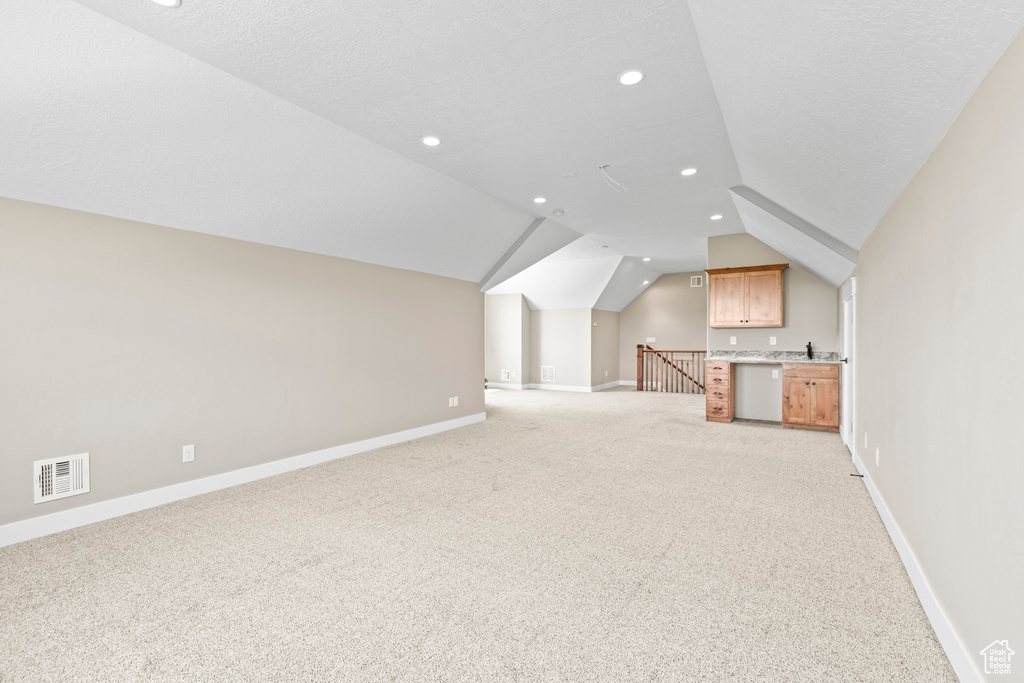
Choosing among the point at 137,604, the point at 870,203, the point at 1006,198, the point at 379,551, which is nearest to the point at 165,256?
the point at 137,604

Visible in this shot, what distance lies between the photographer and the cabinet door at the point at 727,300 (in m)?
6.70

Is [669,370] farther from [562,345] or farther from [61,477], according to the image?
A: [61,477]

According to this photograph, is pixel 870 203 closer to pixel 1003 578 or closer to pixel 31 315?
pixel 1003 578

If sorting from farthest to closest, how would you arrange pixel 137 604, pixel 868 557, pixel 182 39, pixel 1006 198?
1. pixel 868 557
2. pixel 182 39
3. pixel 137 604
4. pixel 1006 198

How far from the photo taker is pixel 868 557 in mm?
2578

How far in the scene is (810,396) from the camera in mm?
6012

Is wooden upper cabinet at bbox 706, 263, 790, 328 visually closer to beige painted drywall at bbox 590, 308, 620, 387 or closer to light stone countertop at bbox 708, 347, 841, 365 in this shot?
light stone countertop at bbox 708, 347, 841, 365

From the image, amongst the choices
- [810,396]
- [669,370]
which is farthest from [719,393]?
[669,370]

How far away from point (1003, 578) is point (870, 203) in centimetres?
249

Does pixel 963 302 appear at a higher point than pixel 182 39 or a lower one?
lower

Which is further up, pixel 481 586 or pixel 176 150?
pixel 176 150

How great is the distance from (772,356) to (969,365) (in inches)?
214

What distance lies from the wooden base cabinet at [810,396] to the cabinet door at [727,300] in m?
0.98

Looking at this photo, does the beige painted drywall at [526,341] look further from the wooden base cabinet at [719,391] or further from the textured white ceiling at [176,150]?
the textured white ceiling at [176,150]
